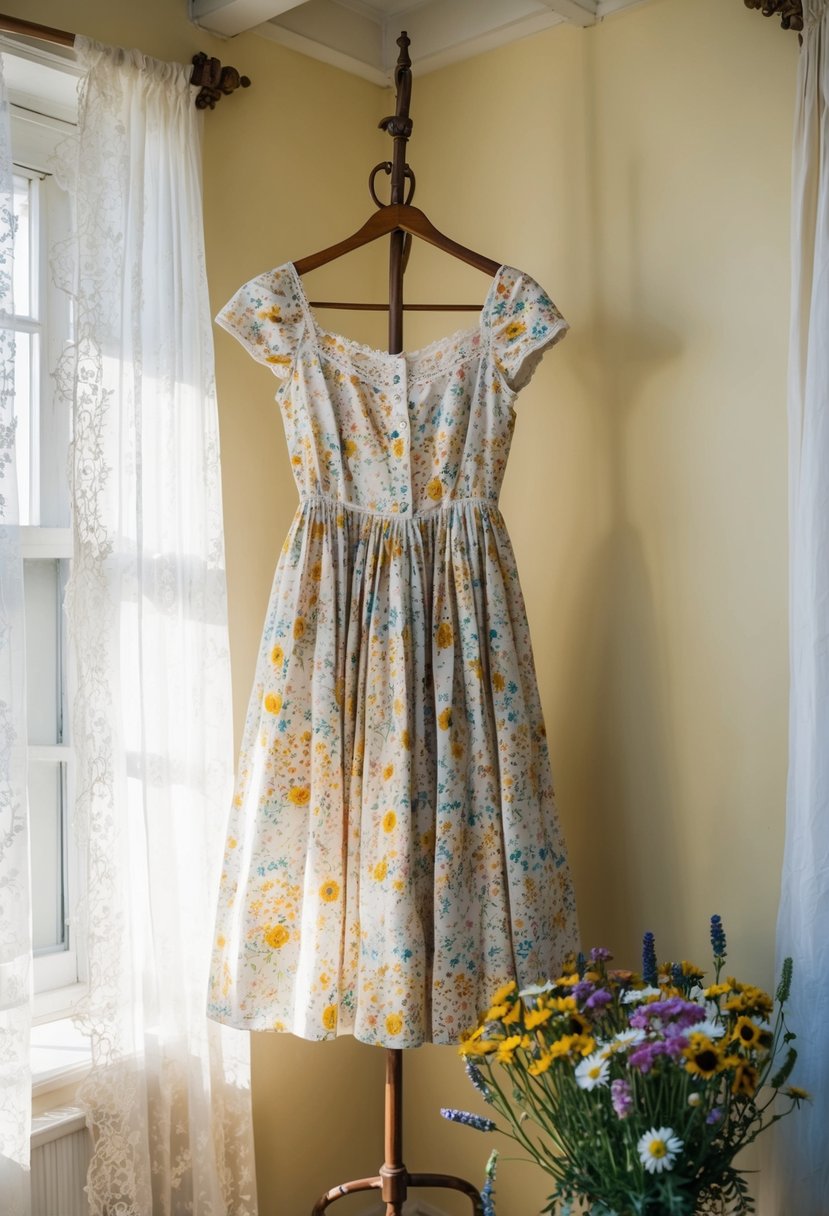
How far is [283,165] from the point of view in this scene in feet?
7.24

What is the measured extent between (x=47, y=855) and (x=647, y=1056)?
45.5 inches

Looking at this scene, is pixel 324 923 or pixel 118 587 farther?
pixel 118 587

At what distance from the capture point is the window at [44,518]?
1.94 m

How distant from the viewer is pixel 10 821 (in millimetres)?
1662

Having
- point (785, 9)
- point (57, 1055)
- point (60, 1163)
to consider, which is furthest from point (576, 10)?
point (60, 1163)

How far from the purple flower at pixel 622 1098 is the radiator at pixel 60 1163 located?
0.95 m

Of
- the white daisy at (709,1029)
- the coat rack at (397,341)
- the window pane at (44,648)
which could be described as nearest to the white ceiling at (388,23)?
the coat rack at (397,341)

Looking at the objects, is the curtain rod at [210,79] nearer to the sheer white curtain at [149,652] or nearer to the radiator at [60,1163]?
the sheer white curtain at [149,652]

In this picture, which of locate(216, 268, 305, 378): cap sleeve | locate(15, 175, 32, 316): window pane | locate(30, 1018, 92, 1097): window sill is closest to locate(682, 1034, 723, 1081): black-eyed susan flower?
locate(30, 1018, 92, 1097): window sill

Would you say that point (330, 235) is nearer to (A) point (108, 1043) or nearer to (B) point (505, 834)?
(B) point (505, 834)

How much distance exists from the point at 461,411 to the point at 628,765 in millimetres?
688

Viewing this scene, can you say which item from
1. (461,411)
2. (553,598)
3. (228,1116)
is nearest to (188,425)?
(461,411)

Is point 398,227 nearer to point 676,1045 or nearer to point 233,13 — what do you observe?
point 233,13

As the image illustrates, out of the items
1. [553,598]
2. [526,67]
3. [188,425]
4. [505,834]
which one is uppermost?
[526,67]
